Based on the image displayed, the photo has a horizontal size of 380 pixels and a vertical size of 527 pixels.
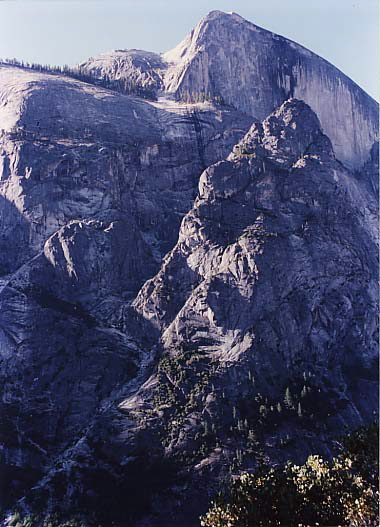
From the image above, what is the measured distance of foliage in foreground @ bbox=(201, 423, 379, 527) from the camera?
32.6 meters

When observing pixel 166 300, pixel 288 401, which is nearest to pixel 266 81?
pixel 166 300

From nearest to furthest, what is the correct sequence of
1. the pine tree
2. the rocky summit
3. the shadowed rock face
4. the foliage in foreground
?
the foliage in foreground → the rocky summit → the pine tree → the shadowed rock face

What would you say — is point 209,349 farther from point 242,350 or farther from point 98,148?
point 98,148

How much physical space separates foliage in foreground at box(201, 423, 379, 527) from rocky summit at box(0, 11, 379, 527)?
119ft

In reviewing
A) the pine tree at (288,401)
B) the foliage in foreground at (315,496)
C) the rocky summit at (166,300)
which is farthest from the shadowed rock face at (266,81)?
the foliage in foreground at (315,496)

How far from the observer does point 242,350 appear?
8656 cm

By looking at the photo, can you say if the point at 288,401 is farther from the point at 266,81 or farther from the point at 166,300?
the point at 266,81

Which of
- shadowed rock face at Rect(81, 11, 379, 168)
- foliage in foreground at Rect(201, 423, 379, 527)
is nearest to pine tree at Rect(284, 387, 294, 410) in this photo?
foliage in foreground at Rect(201, 423, 379, 527)

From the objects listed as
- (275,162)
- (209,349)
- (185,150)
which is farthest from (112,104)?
(209,349)

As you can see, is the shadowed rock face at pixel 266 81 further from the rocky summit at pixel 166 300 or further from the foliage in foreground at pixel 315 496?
the foliage in foreground at pixel 315 496

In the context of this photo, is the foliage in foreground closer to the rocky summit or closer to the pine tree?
the rocky summit

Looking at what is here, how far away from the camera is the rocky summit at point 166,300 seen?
252ft

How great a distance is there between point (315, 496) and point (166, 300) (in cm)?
6192

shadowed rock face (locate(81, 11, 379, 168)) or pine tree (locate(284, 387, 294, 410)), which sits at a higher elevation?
shadowed rock face (locate(81, 11, 379, 168))
